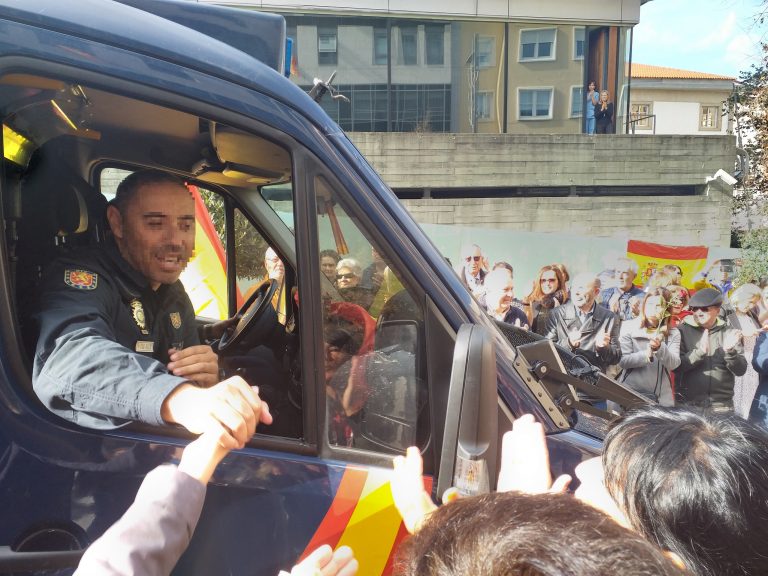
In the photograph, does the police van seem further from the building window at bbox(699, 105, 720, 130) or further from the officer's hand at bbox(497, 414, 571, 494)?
the building window at bbox(699, 105, 720, 130)

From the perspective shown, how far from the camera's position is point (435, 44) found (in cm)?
1504

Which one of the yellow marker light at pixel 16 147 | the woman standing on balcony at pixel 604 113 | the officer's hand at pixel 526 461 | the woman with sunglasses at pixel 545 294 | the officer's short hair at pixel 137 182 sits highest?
the woman standing on balcony at pixel 604 113

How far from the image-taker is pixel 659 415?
3.87 ft

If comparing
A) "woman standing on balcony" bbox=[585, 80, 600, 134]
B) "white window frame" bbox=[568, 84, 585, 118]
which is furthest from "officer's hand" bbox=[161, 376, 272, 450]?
"white window frame" bbox=[568, 84, 585, 118]

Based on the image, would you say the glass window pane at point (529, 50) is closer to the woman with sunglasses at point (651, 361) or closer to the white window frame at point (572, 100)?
the white window frame at point (572, 100)

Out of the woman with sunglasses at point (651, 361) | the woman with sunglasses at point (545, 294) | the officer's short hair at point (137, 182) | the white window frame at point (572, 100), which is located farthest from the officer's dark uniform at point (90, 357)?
the white window frame at point (572, 100)

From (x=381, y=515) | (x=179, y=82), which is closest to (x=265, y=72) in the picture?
(x=179, y=82)

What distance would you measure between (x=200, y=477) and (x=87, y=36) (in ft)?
2.88

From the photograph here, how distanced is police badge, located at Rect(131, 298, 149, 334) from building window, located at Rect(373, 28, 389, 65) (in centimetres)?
1400

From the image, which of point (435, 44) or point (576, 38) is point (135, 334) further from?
point (576, 38)

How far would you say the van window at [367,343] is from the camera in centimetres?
146

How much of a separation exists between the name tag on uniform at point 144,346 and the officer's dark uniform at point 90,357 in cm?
2

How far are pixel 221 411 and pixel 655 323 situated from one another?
554cm

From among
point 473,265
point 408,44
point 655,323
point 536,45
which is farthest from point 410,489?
point 536,45
